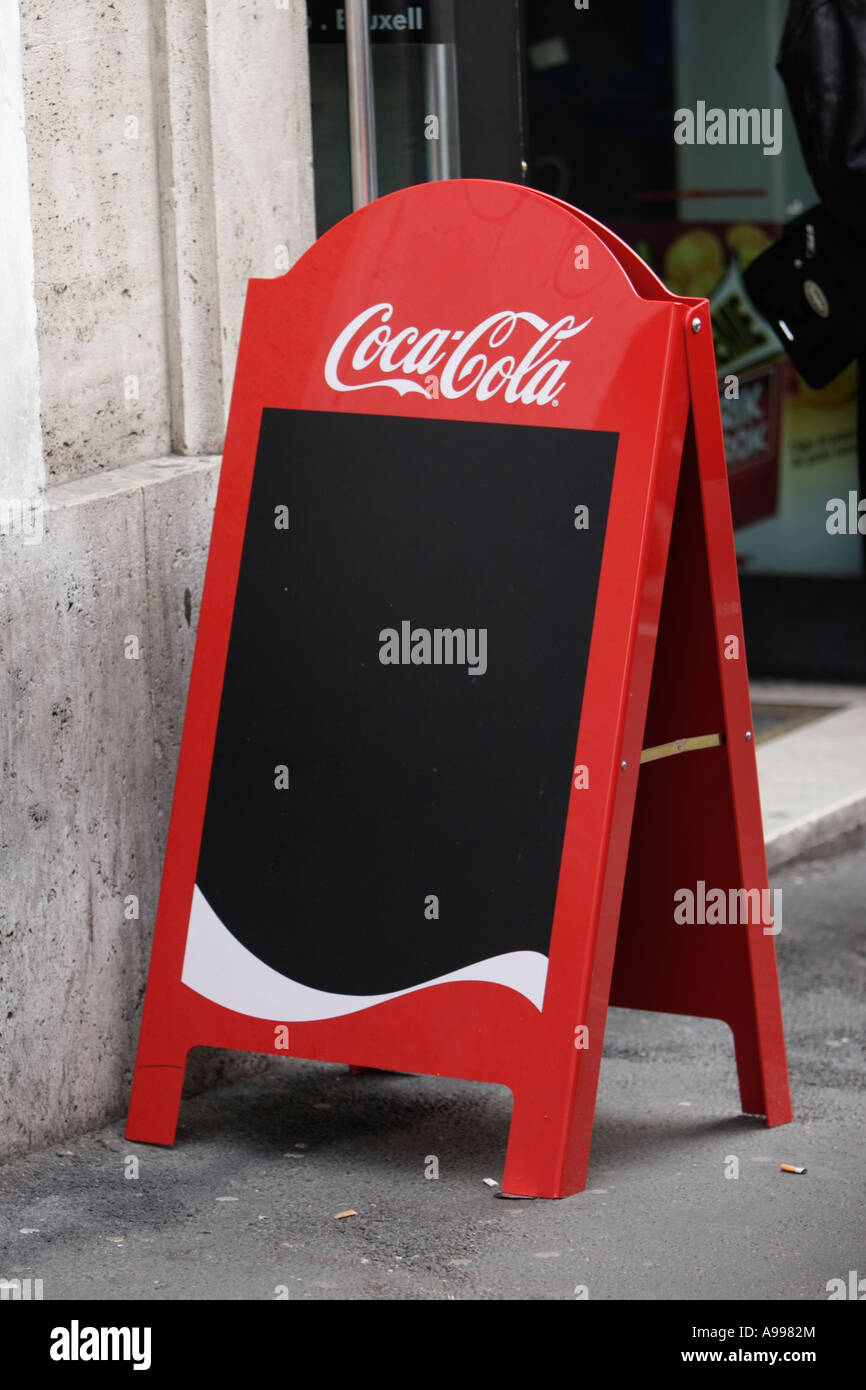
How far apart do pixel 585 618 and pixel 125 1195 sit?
1446 mm

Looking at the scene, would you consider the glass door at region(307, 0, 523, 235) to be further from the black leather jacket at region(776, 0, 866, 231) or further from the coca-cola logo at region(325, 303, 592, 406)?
the coca-cola logo at region(325, 303, 592, 406)

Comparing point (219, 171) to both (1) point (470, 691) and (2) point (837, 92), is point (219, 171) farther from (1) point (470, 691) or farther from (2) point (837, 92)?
(2) point (837, 92)

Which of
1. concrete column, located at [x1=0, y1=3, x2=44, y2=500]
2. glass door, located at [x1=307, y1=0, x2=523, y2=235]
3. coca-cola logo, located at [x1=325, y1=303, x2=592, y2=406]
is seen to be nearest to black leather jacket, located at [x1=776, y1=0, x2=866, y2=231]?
glass door, located at [x1=307, y1=0, x2=523, y2=235]

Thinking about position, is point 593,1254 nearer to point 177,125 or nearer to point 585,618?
point 585,618

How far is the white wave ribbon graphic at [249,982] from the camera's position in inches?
151

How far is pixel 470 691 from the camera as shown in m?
3.79

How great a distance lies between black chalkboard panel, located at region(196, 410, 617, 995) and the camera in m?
3.70

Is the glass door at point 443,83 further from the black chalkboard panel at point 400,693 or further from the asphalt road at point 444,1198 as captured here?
the asphalt road at point 444,1198

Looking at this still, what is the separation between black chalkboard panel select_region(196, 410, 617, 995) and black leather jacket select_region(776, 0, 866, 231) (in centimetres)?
156

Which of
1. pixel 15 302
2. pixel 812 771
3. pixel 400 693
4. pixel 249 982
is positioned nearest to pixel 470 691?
pixel 400 693

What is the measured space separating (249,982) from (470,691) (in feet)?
2.45

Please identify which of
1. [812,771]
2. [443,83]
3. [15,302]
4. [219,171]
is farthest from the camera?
[812,771]

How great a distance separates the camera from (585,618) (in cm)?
366

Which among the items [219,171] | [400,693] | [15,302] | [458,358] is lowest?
[400,693]
